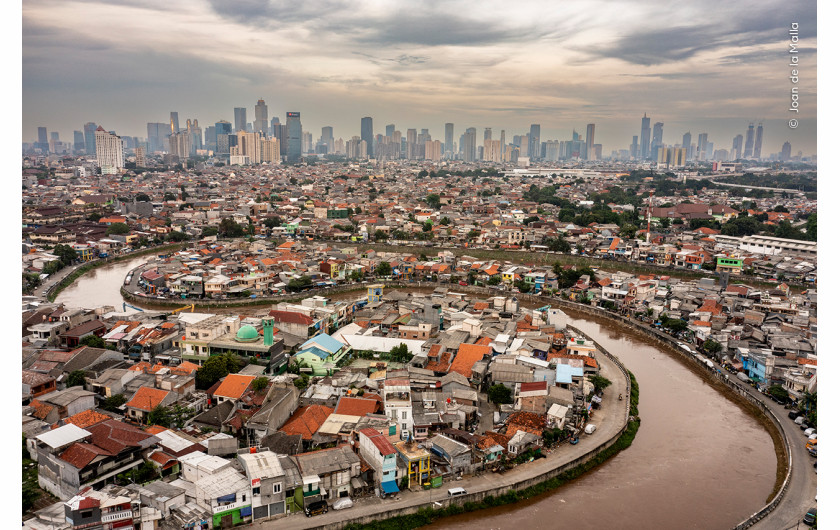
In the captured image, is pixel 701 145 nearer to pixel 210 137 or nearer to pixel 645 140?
pixel 645 140

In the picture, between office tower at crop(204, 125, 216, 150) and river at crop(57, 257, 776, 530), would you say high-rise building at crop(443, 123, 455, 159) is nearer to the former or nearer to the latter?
office tower at crop(204, 125, 216, 150)

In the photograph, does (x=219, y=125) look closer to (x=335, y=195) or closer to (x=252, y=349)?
(x=335, y=195)

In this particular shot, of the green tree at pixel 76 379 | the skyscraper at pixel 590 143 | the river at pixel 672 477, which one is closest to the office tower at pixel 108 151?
the green tree at pixel 76 379

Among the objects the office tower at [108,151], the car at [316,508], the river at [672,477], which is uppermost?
the office tower at [108,151]

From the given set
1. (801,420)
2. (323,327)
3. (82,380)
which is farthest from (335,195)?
(801,420)

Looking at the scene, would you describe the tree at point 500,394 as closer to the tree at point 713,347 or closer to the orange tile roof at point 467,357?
the orange tile roof at point 467,357
